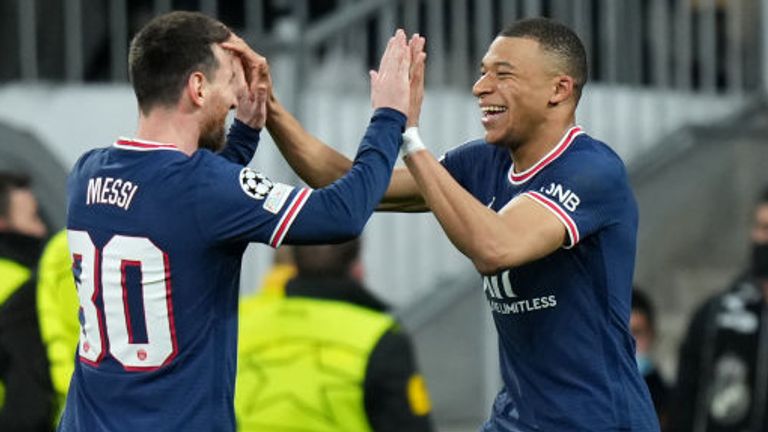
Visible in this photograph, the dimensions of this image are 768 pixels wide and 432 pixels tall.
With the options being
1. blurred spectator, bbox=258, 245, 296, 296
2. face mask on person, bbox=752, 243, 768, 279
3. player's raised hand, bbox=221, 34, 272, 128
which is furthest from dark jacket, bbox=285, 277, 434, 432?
face mask on person, bbox=752, 243, 768, 279

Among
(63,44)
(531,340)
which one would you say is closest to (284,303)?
(531,340)

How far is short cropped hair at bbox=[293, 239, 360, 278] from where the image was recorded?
25.3ft

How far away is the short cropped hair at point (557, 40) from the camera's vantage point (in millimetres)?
6516

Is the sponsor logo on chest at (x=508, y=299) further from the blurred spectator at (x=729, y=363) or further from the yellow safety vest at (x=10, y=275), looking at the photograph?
the blurred spectator at (x=729, y=363)

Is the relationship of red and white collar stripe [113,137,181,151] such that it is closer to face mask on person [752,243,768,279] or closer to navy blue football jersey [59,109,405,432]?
navy blue football jersey [59,109,405,432]

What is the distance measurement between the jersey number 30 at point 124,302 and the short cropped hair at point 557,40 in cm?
128

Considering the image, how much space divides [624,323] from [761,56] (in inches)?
258

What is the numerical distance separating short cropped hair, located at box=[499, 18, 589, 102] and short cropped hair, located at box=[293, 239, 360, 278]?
54.4 inches

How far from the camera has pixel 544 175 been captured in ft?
21.1

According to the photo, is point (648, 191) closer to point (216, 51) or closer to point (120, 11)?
point (120, 11)

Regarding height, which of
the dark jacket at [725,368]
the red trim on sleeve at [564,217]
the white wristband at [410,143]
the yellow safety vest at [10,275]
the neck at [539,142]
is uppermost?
the white wristband at [410,143]

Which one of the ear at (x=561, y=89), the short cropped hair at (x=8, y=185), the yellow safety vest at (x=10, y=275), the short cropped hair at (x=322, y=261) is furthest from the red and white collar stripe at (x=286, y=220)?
the short cropped hair at (x=8, y=185)

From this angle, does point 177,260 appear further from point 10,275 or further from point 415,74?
point 10,275

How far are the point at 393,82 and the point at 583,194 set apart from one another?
2.00 ft
